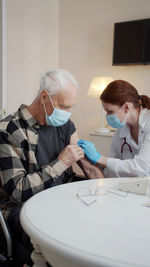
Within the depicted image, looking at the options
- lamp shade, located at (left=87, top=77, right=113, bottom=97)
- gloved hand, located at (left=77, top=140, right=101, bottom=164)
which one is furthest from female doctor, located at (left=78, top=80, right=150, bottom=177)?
lamp shade, located at (left=87, top=77, right=113, bottom=97)

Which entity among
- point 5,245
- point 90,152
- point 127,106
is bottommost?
point 5,245

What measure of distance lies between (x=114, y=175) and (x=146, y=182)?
0.53 meters

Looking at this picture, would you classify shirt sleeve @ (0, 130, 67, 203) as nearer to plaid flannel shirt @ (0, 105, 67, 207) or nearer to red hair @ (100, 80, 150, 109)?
plaid flannel shirt @ (0, 105, 67, 207)

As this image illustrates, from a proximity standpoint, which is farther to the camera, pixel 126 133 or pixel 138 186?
pixel 126 133

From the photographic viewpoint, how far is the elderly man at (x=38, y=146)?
1.08 metres

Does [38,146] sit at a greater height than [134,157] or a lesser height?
greater

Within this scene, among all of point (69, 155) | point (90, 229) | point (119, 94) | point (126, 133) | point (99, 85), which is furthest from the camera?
point (99, 85)

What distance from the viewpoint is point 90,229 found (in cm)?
68

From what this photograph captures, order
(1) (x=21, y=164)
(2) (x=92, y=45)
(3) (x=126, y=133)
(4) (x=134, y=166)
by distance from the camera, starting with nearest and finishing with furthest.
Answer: (1) (x=21, y=164) < (4) (x=134, y=166) < (3) (x=126, y=133) < (2) (x=92, y=45)

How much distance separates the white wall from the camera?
3.05 metres

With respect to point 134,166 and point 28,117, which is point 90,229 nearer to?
point 28,117

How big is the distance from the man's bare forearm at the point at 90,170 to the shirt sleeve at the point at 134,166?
0.21ft

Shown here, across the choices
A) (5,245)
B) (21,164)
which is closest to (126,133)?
(21,164)

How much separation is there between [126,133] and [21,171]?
2.86 feet
